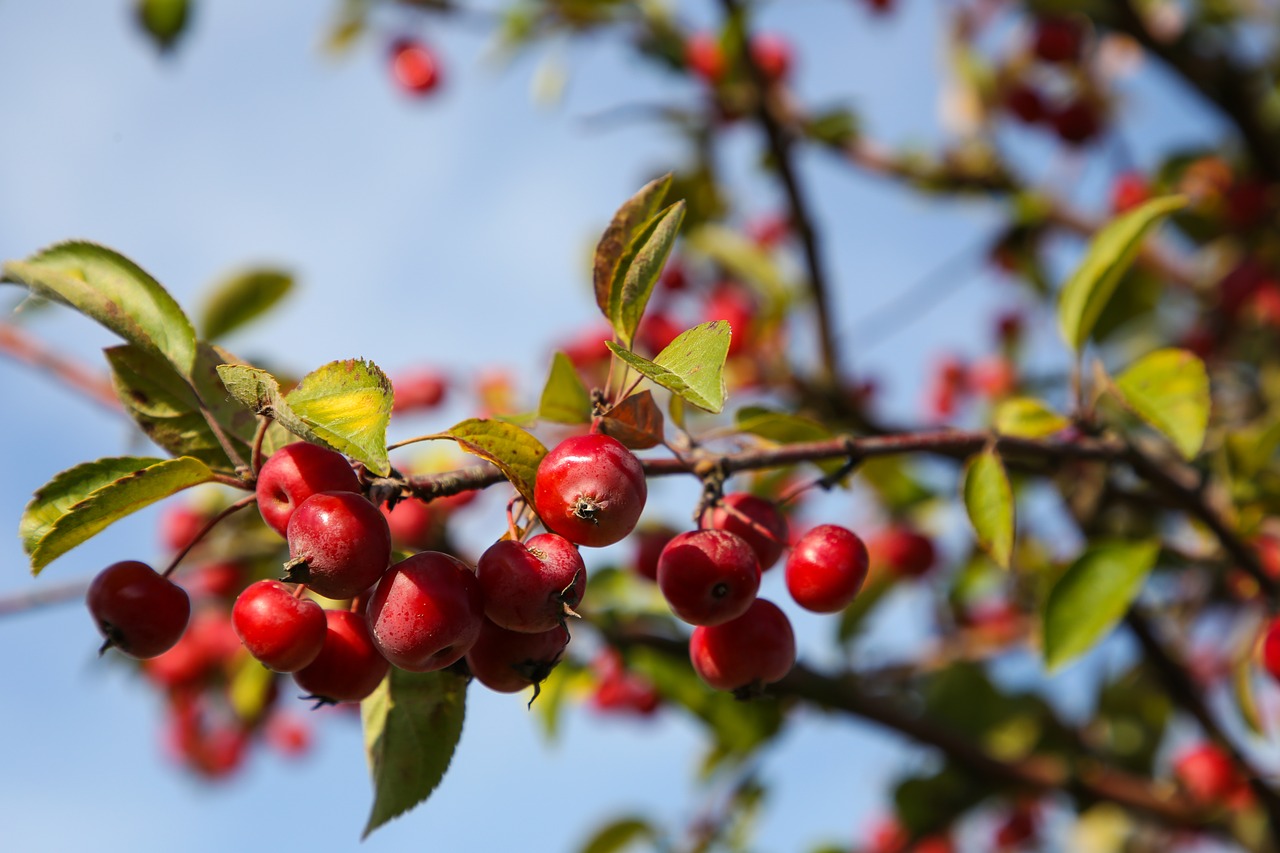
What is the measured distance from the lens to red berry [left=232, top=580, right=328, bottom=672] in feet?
3.79

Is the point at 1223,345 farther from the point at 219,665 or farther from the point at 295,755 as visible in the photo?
the point at 295,755

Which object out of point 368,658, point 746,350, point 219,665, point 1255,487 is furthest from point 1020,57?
point 368,658

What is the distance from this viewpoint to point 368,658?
125 cm

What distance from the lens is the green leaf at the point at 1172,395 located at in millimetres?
1702

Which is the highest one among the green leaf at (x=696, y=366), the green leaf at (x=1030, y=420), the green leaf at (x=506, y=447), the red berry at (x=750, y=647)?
the green leaf at (x=696, y=366)

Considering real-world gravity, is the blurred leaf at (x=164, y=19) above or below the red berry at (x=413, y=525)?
above

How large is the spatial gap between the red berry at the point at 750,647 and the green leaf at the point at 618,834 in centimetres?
195

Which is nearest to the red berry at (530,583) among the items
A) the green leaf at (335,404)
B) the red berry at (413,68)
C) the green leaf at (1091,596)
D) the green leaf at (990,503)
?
the green leaf at (335,404)

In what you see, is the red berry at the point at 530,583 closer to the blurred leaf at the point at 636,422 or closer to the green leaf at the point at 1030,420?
the blurred leaf at the point at 636,422

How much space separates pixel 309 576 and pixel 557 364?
0.48m

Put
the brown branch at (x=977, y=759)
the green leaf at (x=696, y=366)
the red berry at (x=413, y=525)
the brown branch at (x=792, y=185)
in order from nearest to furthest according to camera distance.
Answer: the green leaf at (x=696, y=366), the red berry at (x=413, y=525), the brown branch at (x=977, y=759), the brown branch at (x=792, y=185)

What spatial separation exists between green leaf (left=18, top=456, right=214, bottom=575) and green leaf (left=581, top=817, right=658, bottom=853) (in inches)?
87.5

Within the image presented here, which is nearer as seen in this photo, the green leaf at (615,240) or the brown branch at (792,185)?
the green leaf at (615,240)

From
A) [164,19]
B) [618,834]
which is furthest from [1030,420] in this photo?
[164,19]
